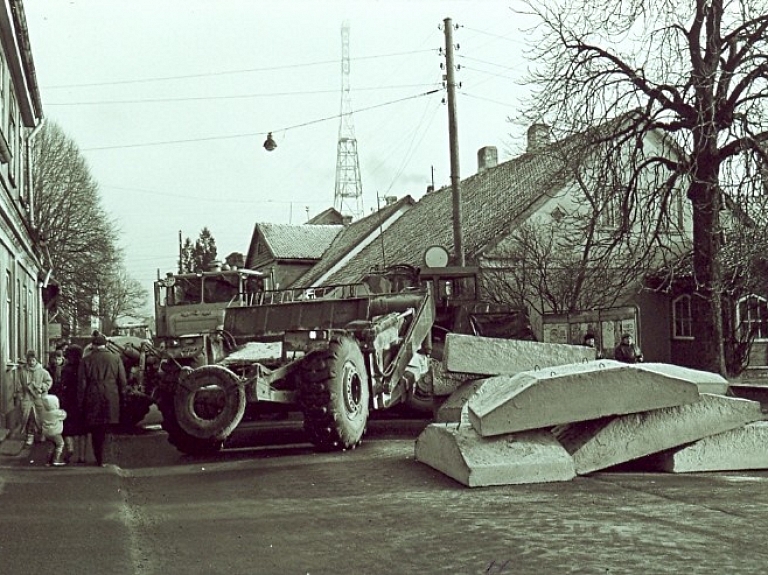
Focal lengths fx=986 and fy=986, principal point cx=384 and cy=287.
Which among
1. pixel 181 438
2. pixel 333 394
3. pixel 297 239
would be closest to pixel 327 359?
pixel 333 394

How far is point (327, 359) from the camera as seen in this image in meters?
10.8

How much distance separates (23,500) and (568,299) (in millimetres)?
17738

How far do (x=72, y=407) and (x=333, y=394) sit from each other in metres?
3.35

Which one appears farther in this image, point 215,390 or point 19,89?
point 19,89

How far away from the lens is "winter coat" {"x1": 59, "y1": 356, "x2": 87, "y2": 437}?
1158cm

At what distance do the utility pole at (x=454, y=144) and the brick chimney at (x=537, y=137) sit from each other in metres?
4.08

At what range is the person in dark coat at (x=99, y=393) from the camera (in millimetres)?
11359

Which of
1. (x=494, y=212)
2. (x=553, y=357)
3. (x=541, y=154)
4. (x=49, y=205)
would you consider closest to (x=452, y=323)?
(x=553, y=357)

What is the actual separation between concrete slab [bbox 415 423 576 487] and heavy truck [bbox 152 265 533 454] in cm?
230

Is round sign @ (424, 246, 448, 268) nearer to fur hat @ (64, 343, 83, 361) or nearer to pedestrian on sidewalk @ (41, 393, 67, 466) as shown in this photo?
fur hat @ (64, 343, 83, 361)

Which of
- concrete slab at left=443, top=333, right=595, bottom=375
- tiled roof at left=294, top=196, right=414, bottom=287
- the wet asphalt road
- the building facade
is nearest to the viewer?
the wet asphalt road

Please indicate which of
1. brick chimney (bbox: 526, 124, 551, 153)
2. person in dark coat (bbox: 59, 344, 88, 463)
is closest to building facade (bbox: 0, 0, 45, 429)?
person in dark coat (bbox: 59, 344, 88, 463)

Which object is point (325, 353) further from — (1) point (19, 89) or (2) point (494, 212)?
(2) point (494, 212)

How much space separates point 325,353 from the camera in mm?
10859
